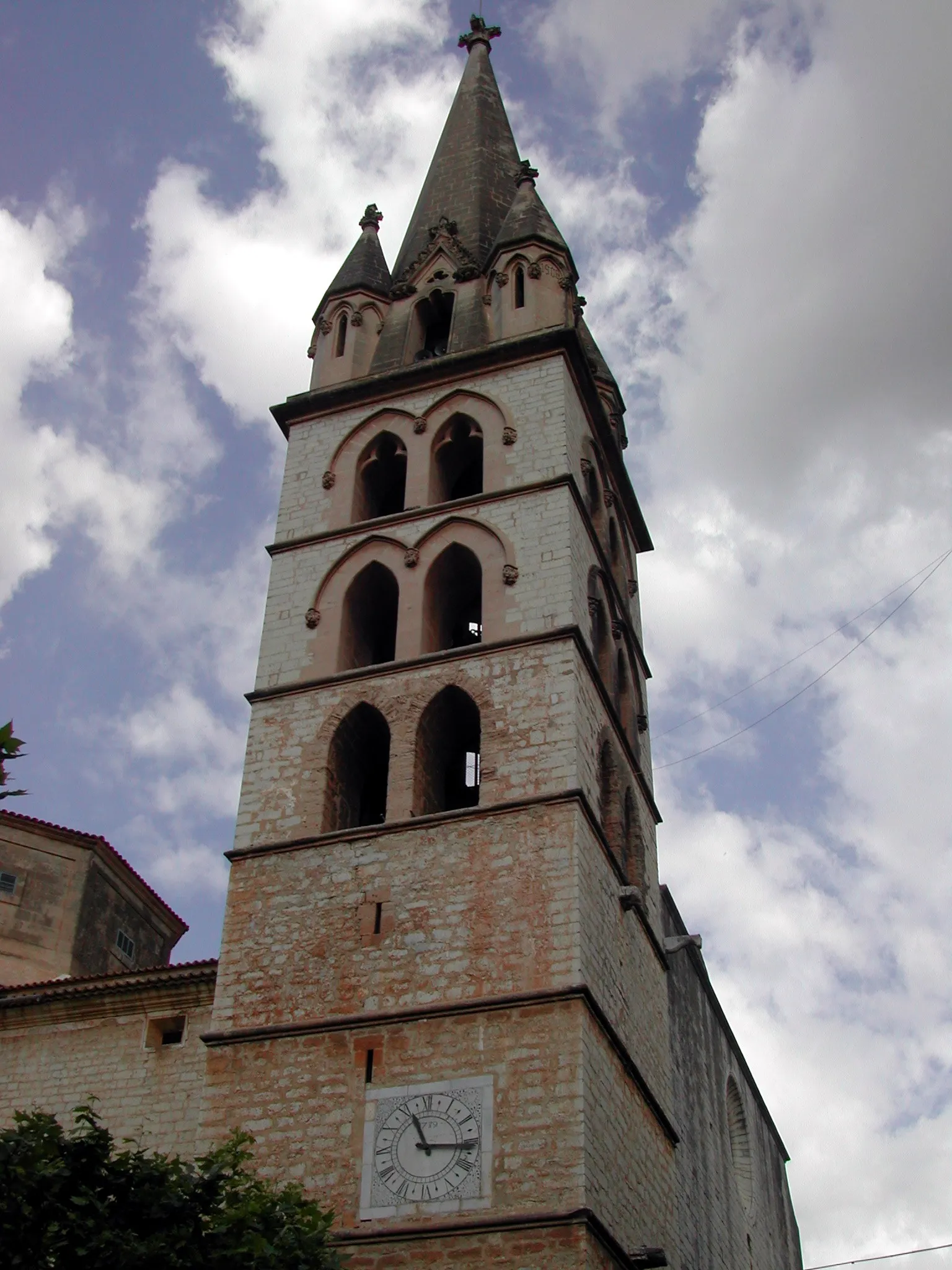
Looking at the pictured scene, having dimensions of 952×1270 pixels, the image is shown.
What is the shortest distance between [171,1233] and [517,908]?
476cm

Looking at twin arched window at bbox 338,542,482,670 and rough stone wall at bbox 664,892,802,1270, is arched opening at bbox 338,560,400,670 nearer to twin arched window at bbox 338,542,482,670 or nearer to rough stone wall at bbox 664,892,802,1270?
twin arched window at bbox 338,542,482,670

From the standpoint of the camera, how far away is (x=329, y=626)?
17.3 meters

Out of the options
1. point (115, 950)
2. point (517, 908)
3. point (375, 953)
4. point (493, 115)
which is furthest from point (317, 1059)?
point (493, 115)

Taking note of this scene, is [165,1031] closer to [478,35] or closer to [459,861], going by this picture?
[459,861]

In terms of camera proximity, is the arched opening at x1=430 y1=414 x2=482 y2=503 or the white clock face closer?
the white clock face

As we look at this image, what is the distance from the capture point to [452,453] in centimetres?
1933

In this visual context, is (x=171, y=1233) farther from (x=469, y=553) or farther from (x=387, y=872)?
(x=469, y=553)

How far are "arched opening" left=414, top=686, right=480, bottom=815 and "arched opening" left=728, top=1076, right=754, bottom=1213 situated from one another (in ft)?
22.7

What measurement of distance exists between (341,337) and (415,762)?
791cm

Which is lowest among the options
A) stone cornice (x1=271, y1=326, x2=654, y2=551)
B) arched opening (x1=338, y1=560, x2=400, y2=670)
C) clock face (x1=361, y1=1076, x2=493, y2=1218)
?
clock face (x1=361, y1=1076, x2=493, y2=1218)

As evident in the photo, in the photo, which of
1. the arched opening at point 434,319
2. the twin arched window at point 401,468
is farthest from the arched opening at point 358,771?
the arched opening at point 434,319

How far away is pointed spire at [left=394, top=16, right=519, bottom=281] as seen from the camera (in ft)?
74.5

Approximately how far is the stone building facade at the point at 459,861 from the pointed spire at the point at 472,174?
61 centimetres

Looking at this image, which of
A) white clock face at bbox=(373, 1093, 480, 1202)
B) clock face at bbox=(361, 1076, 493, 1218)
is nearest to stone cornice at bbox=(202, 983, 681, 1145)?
clock face at bbox=(361, 1076, 493, 1218)
